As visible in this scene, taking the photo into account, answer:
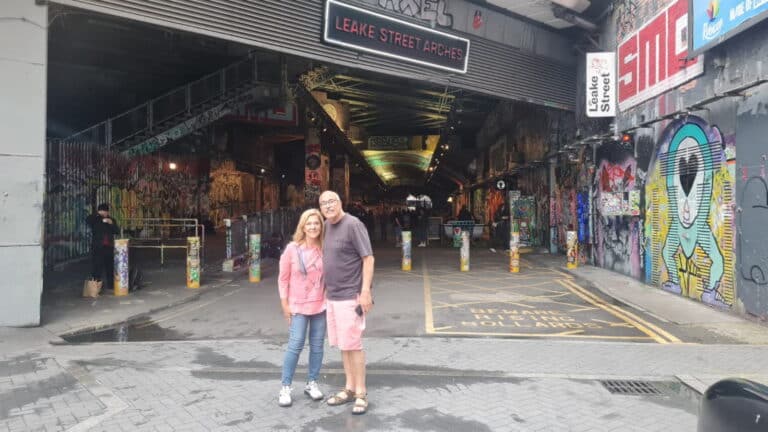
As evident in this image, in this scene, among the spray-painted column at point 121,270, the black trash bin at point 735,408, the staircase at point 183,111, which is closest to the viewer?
the black trash bin at point 735,408

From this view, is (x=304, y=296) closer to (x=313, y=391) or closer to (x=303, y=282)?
(x=303, y=282)

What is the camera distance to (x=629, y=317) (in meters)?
8.47

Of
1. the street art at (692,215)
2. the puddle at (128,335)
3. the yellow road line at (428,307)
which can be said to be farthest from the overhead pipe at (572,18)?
the puddle at (128,335)

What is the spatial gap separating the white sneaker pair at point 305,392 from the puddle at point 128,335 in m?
3.15

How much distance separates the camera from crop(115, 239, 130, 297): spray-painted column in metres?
10.0

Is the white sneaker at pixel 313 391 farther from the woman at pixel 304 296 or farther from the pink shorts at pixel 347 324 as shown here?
the pink shorts at pixel 347 324

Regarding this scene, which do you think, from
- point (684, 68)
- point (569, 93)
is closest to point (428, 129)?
point (569, 93)

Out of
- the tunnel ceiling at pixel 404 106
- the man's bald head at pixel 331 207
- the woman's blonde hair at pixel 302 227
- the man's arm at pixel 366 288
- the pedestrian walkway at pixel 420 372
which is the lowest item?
the pedestrian walkway at pixel 420 372

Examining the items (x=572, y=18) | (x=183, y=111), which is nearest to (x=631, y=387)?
(x=572, y=18)

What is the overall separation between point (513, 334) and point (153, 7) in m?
7.66

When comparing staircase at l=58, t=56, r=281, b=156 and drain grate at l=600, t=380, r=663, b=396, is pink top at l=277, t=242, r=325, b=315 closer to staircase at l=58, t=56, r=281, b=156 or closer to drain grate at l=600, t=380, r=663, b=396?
drain grate at l=600, t=380, r=663, b=396

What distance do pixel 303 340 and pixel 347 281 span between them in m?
0.69

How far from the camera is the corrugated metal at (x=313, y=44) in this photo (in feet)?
28.6

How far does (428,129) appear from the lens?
3262 centimetres
